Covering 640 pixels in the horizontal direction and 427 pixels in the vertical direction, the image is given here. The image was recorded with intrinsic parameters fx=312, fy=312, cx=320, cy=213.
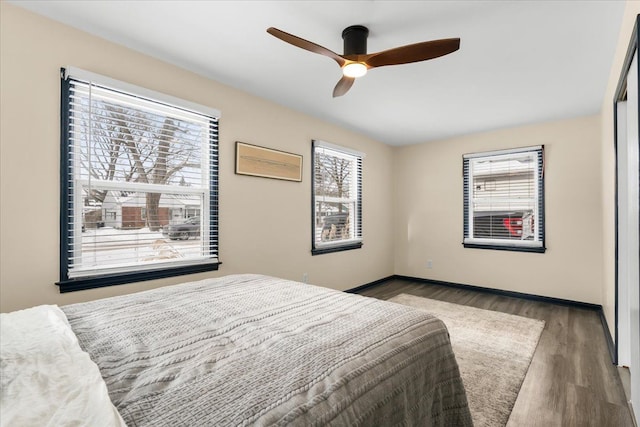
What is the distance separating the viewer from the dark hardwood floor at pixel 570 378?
1830 millimetres

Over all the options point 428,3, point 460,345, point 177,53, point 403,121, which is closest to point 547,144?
point 403,121

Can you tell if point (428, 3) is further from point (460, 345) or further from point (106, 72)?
point (460, 345)

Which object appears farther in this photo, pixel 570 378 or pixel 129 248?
pixel 129 248

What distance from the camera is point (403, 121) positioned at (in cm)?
410

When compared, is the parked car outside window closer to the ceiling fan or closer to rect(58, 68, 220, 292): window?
rect(58, 68, 220, 292): window

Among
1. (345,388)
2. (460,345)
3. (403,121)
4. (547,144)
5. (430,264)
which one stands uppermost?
(403,121)

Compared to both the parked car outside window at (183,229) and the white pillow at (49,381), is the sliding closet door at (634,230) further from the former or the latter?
the parked car outside window at (183,229)

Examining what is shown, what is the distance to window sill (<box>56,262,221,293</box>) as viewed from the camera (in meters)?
2.10

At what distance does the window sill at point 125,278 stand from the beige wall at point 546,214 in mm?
3636

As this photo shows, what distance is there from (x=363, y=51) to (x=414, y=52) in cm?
35

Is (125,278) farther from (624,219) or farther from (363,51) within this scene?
(624,219)

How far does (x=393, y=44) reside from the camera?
7.45 ft

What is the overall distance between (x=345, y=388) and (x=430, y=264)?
463 centimetres

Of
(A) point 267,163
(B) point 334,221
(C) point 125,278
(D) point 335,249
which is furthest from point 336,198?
(C) point 125,278
